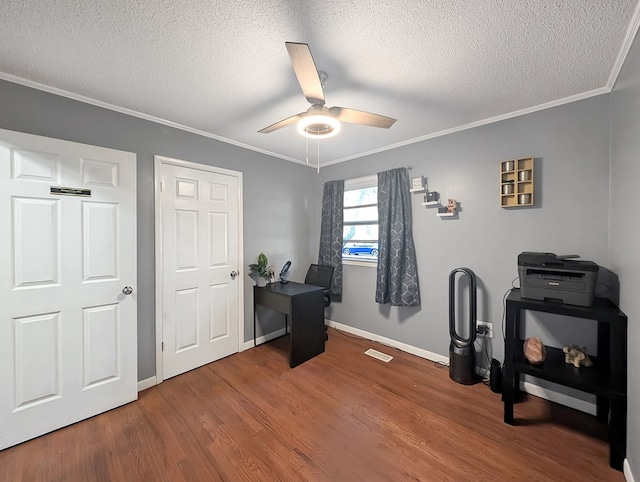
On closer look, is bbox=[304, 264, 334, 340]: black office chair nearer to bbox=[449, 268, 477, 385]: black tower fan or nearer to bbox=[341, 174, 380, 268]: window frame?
bbox=[341, 174, 380, 268]: window frame

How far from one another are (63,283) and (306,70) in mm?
2201

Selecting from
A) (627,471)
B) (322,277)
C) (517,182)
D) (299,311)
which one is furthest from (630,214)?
(322,277)

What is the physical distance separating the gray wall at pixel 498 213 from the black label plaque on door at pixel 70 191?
2815mm

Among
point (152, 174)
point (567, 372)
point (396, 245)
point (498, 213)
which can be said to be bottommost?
point (567, 372)

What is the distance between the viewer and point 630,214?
55.1 inches

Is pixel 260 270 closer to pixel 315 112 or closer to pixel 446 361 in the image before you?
pixel 315 112

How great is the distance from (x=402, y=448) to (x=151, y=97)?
122 inches

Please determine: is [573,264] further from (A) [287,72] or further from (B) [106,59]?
(B) [106,59]

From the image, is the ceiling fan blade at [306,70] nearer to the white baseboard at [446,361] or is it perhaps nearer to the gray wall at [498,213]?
the gray wall at [498,213]

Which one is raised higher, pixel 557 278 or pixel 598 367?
pixel 557 278

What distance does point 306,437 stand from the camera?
1.71 metres

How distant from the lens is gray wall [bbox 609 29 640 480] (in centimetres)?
130

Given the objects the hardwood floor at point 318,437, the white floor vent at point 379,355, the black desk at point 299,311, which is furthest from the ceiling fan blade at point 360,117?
the white floor vent at point 379,355

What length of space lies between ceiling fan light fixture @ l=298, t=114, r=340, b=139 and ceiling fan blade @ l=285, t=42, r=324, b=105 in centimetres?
10
